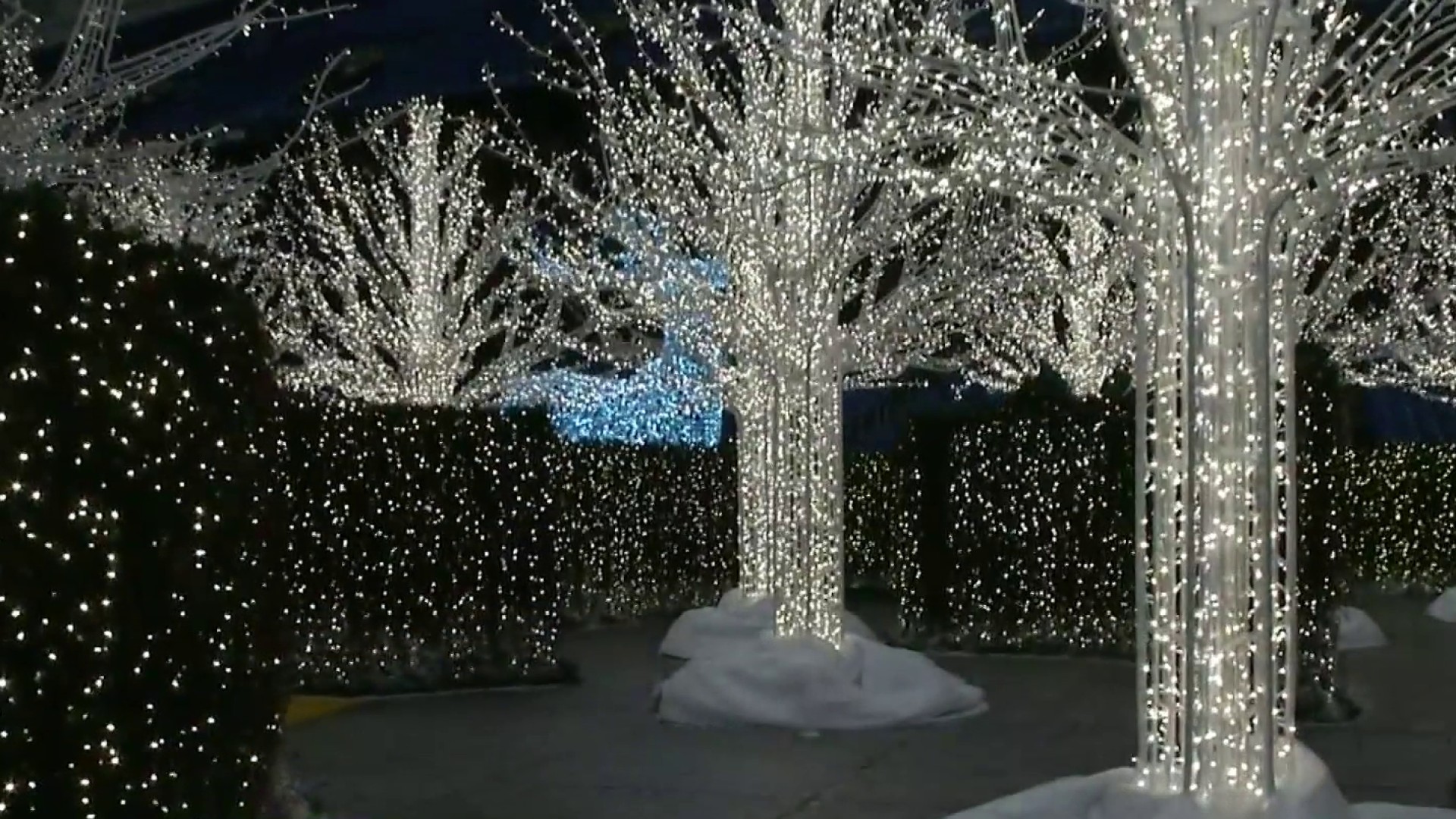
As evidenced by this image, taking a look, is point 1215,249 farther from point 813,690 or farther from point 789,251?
point 789,251

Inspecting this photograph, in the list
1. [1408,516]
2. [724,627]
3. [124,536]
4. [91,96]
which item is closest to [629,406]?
[724,627]

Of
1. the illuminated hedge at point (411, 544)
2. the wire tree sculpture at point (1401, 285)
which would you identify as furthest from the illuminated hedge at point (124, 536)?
the wire tree sculpture at point (1401, 285)

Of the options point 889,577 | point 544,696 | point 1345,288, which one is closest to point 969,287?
point 544,696

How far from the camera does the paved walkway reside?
27.8 feet

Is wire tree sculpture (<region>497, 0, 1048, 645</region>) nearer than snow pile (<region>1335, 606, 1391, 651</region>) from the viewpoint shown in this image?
Yes

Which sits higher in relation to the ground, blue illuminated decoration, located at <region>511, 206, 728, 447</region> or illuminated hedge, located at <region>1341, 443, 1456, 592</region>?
blue illuminated decoration, located at <region>511, 206, 728, 447</region>

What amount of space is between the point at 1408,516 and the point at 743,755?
13.6 meters

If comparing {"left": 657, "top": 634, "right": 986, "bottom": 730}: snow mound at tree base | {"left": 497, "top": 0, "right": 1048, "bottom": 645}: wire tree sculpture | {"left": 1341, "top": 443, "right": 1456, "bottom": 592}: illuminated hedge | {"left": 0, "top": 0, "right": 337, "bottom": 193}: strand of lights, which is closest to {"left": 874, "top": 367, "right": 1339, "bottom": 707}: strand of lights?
{"left": 497, "top": 0, "right": 1048, "bottom": 645}: wire tree sculpture

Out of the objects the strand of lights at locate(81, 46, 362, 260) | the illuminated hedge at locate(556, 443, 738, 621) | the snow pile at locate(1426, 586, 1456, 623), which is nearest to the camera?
the strand of lights at locate(81, 46, 362, 260)

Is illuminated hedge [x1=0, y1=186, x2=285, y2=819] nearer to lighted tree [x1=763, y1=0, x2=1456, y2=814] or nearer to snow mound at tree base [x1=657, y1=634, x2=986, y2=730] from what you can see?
lighted tree [x1=763, y1=0, x2=1456, y2=814]

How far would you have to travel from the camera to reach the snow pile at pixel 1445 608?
1759 cm

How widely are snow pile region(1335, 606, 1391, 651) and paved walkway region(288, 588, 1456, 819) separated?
194cm

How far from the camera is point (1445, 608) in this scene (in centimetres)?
1777

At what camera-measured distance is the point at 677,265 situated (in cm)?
1304
